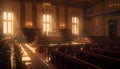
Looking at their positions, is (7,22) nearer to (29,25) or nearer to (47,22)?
(29,25)

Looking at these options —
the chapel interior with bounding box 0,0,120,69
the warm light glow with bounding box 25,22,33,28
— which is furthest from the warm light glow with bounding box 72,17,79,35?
the warm light glow with bounding box 25,22,33,28

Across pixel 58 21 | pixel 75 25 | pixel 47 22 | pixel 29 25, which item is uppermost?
pixel 58 21

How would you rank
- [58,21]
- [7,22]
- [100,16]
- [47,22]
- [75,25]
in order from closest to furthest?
[7,22], [100,16], [47,22], [58,21], [75,25]

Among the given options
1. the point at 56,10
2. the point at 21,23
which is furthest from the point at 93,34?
the point at 21,23

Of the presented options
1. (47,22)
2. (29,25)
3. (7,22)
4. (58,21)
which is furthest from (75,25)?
(7,22)

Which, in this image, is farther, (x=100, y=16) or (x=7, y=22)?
(x=100, y=16)

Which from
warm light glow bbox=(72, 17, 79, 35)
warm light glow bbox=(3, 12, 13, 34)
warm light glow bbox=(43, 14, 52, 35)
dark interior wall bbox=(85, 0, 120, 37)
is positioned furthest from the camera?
warm light glow bbox=(72, 17, 79, 35)

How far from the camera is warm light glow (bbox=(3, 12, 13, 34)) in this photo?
17.1 m

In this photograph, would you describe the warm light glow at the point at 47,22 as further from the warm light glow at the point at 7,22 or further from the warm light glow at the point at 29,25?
the warm light glow at the point at 7,22

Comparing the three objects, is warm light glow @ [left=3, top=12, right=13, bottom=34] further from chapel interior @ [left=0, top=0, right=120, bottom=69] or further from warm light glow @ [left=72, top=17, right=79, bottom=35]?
warm light glow @ [left=72, top=17, right=79, bottom=35]

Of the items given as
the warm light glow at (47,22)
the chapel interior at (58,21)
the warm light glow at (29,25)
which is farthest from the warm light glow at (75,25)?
the warm light glow at (29,25)

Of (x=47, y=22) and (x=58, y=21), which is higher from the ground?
(x=58, y=21)

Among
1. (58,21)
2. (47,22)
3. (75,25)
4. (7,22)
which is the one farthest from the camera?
(75,25)

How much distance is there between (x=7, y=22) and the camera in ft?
56.5
